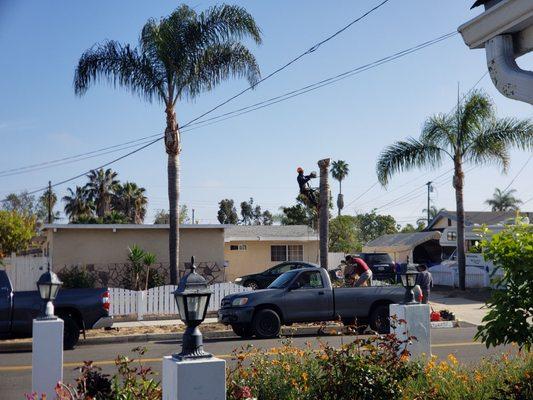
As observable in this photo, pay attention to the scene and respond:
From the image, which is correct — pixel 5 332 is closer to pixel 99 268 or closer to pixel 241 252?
pixel 99 268

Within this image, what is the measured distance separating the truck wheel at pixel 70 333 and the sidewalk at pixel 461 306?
11112mm

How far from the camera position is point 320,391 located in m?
6.54

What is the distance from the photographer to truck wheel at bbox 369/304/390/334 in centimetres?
1612

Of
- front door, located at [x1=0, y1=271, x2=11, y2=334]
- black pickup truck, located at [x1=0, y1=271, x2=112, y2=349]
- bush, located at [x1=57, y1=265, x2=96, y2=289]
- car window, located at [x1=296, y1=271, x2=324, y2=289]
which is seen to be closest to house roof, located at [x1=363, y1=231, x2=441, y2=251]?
bush, located at [x1=57, y1=265, x2=96, y2=289]

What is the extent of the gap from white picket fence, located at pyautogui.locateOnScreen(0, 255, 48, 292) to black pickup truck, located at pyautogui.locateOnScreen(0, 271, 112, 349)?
11564 millimetres

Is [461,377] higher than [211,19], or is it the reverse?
[211,19]

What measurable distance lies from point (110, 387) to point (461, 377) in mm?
3565

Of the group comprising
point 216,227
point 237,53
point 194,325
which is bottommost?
point 194,325

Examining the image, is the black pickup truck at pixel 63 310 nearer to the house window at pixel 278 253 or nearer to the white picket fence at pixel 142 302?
the white picket fence at pixel 142 302

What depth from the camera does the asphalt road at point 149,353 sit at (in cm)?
1070

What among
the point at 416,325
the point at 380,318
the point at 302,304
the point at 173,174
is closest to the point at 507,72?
the point at 416,325

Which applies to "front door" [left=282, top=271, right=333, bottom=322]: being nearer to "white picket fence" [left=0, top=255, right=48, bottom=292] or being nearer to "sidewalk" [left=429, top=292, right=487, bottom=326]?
"sidewalk" [left=429, top=292, right=487, bottom=326]

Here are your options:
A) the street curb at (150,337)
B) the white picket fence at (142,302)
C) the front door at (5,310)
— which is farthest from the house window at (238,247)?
the front door at (5,310)

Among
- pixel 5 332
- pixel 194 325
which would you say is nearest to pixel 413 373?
pixel 194 325
